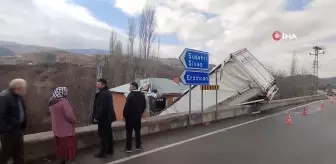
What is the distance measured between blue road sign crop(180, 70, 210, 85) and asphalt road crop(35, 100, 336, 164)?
1794mm

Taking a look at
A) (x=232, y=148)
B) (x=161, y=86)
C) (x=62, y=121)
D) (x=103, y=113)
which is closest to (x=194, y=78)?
(x=232, y=148)

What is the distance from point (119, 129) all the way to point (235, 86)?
9.63 metres

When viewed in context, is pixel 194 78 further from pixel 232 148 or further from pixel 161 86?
pixel 161 86

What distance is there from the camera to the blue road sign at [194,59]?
473 inches

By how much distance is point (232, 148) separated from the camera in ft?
26.9

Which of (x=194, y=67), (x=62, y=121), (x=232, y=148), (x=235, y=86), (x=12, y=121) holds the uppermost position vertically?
(x=194, y=67)

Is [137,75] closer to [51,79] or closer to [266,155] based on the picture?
[51,79]

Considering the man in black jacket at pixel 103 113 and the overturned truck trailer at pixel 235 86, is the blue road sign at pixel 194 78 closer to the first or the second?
the overturned truck trailer at pixel 235 86

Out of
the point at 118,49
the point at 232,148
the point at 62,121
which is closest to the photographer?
the point at 62,121

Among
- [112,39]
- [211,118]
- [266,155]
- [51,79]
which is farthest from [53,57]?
[266,155]

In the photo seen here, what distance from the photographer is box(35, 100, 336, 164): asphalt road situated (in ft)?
22.4

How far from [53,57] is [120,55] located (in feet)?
189

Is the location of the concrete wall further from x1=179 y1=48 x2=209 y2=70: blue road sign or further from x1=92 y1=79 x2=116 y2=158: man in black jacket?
x1=179 y1=48 x2=209 y2=70: blue road sign

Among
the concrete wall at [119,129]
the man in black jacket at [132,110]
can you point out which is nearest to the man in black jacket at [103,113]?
the man in black jacket at [132,110]
